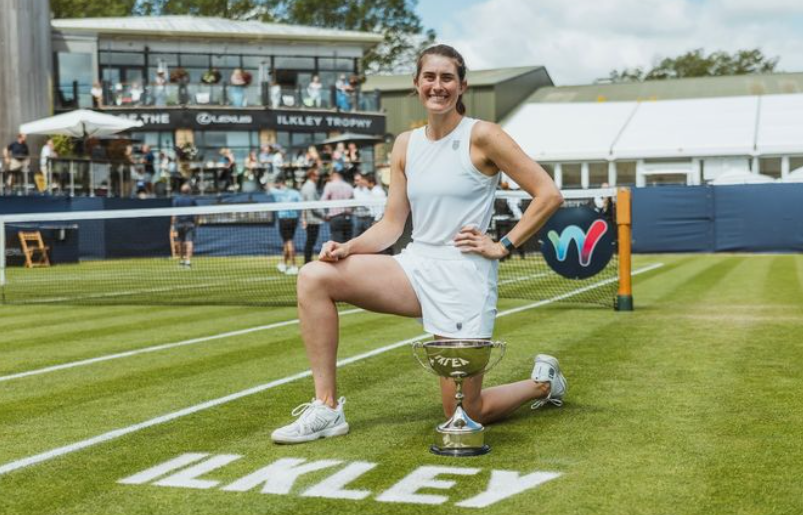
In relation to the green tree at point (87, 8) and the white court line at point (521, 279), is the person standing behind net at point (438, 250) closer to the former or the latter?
the white court line at point (521, 279)

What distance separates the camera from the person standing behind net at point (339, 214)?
60.0 ft

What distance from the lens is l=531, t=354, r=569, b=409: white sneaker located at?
5.91 m

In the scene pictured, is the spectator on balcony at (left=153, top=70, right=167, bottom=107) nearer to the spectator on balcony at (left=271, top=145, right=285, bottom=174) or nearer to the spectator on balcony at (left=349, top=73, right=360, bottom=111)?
the spectator on balcony at (left=271, top=145, right=285, bottom=174)

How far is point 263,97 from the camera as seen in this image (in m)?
42.1

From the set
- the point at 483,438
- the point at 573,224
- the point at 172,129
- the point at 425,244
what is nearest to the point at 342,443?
the point at 483,438

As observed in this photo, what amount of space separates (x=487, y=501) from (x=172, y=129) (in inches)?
1519

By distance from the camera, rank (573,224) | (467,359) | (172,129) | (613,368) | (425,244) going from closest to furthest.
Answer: (467,359)
(425,244)
(613,368)
(573,224)
(172,129)

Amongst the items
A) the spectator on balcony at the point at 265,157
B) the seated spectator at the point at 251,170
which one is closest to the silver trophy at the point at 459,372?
the seated spectator at the point at 251,170

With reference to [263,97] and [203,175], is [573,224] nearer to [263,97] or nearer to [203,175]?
[203,175]

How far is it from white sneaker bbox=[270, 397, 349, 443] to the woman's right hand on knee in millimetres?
762

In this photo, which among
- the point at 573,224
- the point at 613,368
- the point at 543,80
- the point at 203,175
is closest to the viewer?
the point at 613,368

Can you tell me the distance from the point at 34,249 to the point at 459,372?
72.1ft

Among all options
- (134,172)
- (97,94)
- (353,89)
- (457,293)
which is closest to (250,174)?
(134,172)

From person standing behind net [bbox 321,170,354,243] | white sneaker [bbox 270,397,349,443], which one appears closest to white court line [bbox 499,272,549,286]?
person standing behind net [bbox 321,170,354,243]
